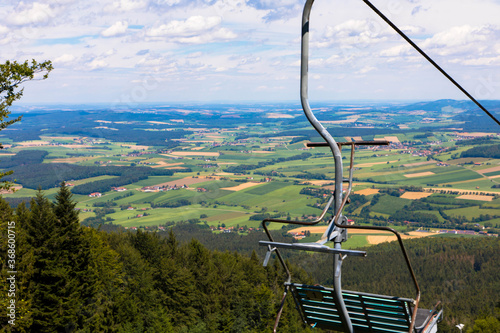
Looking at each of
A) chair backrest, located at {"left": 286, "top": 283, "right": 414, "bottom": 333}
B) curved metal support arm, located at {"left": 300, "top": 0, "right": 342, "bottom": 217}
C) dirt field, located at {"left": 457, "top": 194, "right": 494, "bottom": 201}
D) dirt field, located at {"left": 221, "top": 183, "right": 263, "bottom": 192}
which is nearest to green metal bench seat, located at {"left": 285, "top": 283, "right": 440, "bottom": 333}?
chair backrest, located at {"left": 286, "top": 283, "right": 414, "bottom": 333}

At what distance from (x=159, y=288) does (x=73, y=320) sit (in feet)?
47.3

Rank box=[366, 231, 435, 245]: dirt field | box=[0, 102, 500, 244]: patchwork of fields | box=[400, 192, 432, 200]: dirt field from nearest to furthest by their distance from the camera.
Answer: box=[366, 231, 435, 245]: dirt field < box=[0, 102, 500, 244]: patchwork of fields < box=[400, 192, 432, 200]: dirt field

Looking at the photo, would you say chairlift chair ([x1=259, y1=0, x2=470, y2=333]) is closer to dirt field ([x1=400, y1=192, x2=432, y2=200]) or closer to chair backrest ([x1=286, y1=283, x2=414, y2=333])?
chair backrest ([x1=286, y1=283, x2=414, y2=333])

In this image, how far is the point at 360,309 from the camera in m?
4.64

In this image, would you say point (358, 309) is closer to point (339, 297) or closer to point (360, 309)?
point (360, 309)

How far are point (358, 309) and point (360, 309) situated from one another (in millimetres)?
21

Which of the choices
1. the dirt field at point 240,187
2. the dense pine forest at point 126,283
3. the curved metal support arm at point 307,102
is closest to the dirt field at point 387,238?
the dense pine forest at point 126,283

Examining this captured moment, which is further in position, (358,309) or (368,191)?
(368,191)

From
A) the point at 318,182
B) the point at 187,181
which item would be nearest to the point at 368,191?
the point at 318,182

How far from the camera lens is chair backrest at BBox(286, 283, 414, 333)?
4414mm

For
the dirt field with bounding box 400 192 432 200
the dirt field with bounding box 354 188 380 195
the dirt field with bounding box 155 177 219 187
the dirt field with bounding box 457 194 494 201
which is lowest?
the dirt field with bounding box 457 194 494 201

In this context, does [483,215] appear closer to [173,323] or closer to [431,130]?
[431,130]

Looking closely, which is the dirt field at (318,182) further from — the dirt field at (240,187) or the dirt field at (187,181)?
the dirt field at (187,181)

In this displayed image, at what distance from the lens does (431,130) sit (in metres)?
192
